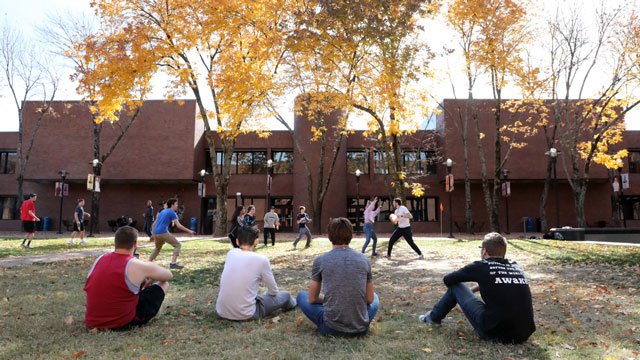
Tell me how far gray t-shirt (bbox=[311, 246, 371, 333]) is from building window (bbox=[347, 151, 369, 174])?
26994mm

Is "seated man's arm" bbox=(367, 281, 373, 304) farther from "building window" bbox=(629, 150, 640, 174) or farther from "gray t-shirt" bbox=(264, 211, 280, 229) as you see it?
"building window" bbox=(629, 150, 640, 174)

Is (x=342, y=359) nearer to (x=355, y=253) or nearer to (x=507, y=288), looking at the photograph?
(x=355, y=253)

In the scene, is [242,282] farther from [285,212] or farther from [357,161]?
[357,161]

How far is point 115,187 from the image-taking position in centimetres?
3094

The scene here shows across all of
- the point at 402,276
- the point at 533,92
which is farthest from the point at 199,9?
the point at 533,92

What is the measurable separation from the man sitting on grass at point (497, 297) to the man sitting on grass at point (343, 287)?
0.92 metres

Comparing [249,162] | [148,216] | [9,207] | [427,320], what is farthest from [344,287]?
[9,207]

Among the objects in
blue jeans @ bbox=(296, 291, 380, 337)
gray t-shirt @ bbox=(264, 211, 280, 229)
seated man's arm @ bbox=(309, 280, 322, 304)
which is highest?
gray t-shirt @ bbox=(264, 211, 280, 229)

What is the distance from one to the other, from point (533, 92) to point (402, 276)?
659 inches

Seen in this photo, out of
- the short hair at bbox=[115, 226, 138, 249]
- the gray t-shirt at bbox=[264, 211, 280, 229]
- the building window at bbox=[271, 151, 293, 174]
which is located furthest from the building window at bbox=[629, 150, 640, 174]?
the short hair at bbox=[115, 226, 138, 249]

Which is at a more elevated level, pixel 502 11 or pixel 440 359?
pixel 502 11

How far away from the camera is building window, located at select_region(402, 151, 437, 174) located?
3028 cm

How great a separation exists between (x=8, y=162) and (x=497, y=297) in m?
39.2

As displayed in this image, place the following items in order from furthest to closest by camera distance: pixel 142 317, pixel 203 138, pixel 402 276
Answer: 1. pixel 203 138
2. pixel 402 276
3. pixel 142 317
